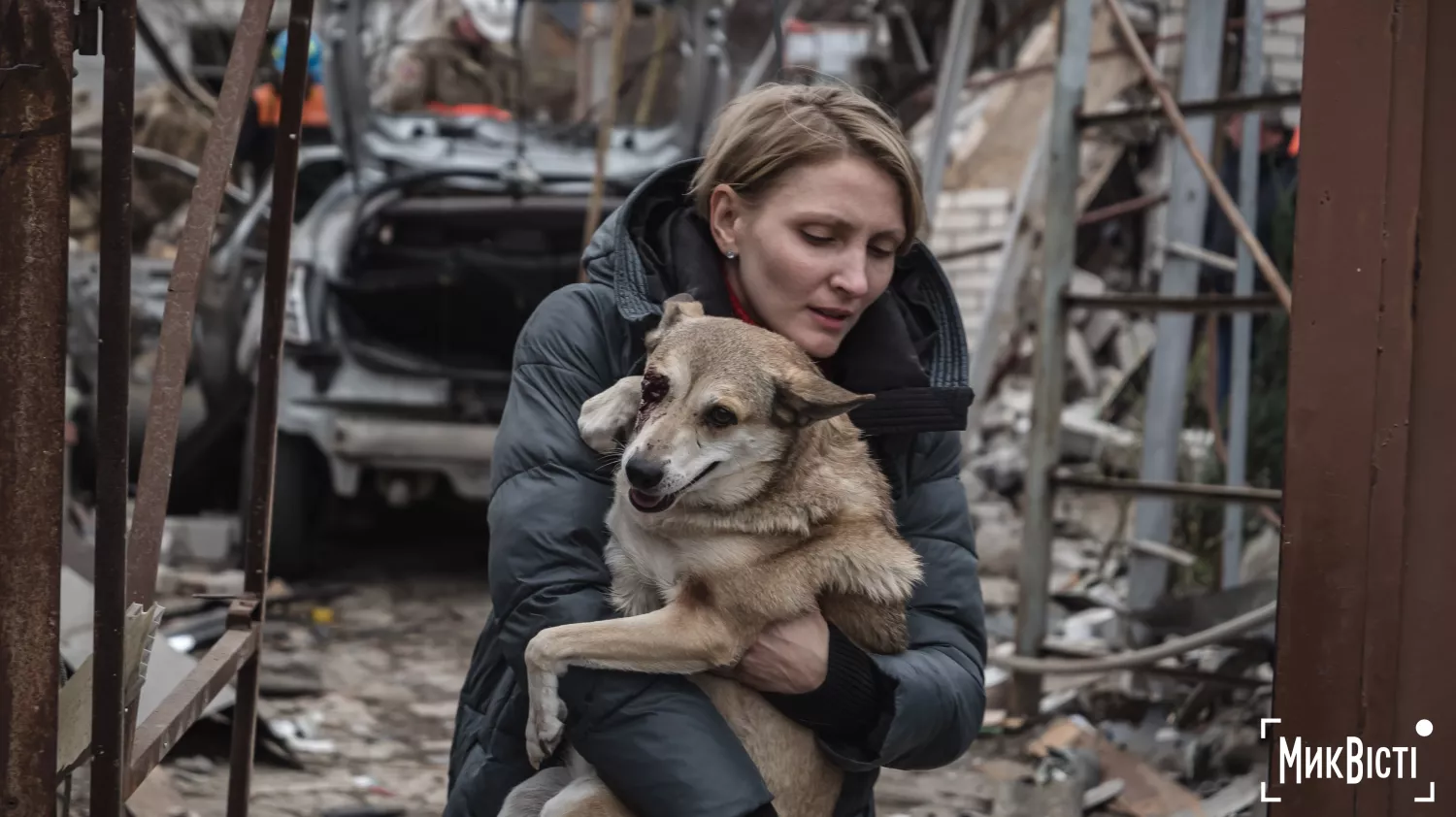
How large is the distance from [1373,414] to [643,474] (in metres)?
1.05

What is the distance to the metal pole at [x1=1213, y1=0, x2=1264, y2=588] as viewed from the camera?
5.39 meters

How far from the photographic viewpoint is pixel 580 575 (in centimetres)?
190

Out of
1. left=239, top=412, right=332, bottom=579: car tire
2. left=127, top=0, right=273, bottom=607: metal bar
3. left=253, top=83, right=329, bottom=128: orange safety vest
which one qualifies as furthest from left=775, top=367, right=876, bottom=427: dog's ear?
left=253, top=83, right=329, bottom=128: orange safety vest

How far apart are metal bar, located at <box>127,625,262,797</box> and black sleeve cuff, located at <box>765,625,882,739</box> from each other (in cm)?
94

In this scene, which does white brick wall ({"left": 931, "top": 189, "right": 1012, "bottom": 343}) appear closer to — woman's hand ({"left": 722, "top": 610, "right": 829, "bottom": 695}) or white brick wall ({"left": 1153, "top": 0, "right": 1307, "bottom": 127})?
white brick wall ({"left": 1153, "top": 0, "right": 1307, "bottom": 127})

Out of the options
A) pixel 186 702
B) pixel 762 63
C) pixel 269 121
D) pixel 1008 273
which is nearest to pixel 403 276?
pixel 1008 273

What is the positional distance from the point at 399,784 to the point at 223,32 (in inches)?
487

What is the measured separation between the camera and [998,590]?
6914 millimetres

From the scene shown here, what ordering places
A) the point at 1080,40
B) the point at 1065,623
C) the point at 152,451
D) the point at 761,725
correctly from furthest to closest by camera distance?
the point at 1065,623, the point at 1080,40, the point at 152,451, the point at 761,725

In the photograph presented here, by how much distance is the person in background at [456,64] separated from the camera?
860 cm

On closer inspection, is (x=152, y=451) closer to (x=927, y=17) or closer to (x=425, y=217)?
(x=425, y=217)

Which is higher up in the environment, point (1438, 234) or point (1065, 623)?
point (1438, 234)

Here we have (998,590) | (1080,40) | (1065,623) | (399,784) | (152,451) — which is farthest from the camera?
(998,590)

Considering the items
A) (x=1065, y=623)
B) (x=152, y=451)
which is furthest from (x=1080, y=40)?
(x=152, y=451)
